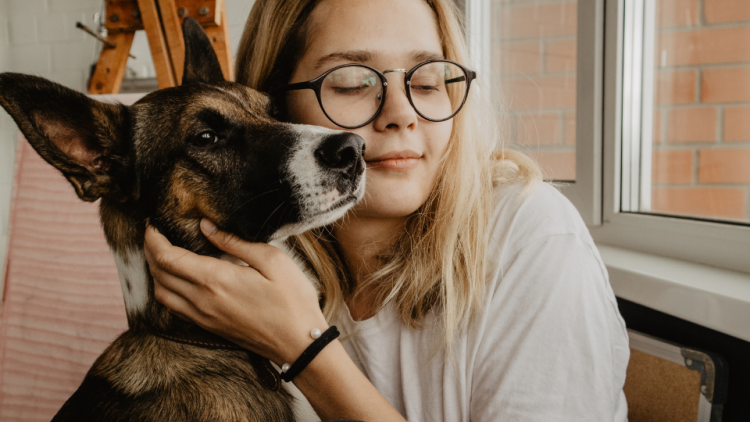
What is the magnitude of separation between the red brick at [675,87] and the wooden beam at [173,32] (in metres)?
1.77

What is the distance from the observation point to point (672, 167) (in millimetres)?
1358

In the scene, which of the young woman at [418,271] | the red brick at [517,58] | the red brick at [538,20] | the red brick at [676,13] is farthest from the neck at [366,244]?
the red brick at [517,58]

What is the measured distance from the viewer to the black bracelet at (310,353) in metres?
0.84

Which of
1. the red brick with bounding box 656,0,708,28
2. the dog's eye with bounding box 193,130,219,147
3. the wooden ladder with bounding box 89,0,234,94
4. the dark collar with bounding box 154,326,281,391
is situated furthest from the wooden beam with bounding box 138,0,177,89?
the red brick with bounding box 656,0,708,28

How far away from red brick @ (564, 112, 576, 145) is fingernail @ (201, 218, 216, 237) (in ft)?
4.50

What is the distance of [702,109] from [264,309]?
4.07ft

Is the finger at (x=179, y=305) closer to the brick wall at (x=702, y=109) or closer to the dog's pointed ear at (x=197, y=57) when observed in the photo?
the dog's pointed ear at (x=197, y=57)

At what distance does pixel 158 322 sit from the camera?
973 mm

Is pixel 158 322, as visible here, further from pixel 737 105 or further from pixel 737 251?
pixel 737 105

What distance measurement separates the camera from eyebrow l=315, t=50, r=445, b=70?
0.96 metres

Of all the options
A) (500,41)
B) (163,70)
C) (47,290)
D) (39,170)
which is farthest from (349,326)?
(500,41)

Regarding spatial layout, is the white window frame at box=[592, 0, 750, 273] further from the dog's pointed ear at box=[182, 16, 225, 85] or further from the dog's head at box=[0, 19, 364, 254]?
the dog's pointed ear at box=[182, 16, 225, 85]

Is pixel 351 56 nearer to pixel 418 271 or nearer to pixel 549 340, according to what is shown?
pixel 418 271

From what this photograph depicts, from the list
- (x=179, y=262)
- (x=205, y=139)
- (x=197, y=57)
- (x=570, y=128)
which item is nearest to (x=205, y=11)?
(x=197, y=57)
